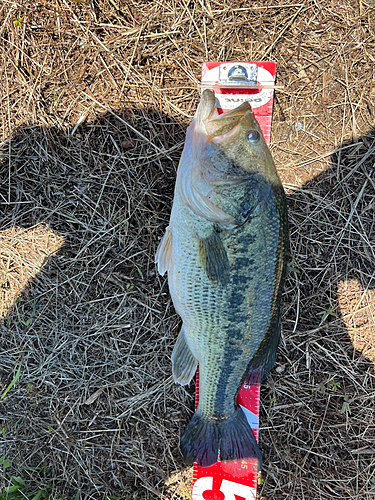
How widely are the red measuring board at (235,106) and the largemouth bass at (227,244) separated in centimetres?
61

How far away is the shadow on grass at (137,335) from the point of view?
264 cm

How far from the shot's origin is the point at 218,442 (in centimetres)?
232

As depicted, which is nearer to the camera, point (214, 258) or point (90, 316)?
point (214, 258)

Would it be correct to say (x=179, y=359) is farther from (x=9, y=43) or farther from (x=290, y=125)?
(x=9, y=43)

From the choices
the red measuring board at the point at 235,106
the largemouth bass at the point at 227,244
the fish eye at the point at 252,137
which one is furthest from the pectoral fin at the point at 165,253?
the red measuring board at the point at 235,106

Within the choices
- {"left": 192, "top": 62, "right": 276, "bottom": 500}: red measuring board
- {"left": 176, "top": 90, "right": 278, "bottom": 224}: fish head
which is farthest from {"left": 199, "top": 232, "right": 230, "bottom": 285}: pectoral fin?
{"left": 192, "top": 62, "right": 276, "bottom": 500}: red measuring board

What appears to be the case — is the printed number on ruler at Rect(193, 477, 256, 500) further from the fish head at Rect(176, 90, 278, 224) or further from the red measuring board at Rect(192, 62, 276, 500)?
the fish head at Rect(176, 90, 278, 224)

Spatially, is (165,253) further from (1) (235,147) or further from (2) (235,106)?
(2) (235,106)

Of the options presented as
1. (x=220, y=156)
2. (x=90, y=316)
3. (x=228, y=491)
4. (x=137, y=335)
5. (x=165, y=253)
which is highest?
(x=220, y=156)

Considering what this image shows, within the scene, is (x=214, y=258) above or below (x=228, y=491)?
above

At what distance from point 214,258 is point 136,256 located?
0.97 metres

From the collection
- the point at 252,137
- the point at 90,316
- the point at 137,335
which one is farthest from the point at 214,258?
the point at 90,316

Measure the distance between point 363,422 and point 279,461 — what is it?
82 cm

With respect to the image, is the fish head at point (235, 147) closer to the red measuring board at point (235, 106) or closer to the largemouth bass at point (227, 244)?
the largemouth bass at point (227, 244)
